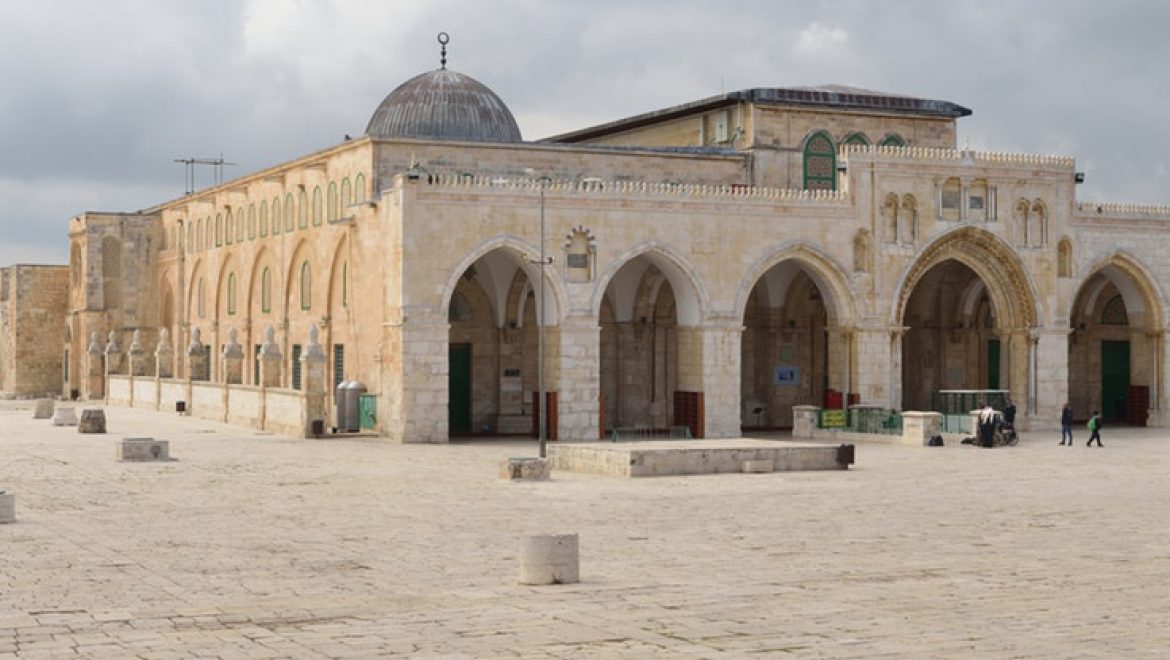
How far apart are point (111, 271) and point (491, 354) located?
84.2ft

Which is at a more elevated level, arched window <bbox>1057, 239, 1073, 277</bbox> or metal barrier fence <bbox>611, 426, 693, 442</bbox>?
arched window <bbox>1057, 239, 1073, 277</bbox>

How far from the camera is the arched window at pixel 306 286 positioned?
4581 centimetres

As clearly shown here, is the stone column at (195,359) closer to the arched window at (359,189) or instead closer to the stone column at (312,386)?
the arched window at (359,189)

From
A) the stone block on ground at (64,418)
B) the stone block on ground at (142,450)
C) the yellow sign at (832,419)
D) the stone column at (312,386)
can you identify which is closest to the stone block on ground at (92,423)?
the stone block on ground at (64,418)

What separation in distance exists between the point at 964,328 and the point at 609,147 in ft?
42.7

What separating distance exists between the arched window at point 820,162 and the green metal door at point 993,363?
7312 mm

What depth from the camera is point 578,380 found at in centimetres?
3775

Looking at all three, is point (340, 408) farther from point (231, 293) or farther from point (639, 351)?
point (231, 293)

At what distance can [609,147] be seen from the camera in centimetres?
4253

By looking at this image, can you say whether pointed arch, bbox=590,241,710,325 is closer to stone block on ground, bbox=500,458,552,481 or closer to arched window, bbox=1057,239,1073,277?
arched window, bbox=1057,239,1073,277

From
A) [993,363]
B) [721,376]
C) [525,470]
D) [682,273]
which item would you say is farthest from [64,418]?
[993,363]

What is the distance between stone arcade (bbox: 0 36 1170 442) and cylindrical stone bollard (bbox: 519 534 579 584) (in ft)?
68.0

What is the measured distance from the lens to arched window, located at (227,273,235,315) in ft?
177

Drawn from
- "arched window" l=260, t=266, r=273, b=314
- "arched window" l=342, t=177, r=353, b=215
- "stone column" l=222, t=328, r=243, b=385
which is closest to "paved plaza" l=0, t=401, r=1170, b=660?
"arched window" l=342, t=177, r=353, b=215
